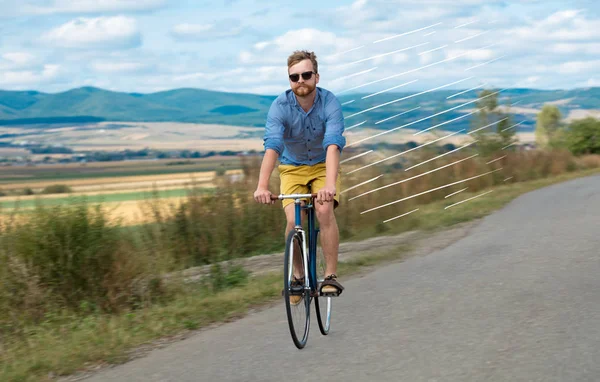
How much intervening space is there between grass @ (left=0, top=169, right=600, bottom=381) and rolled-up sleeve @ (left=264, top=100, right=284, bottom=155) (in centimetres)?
194

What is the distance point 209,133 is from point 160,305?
10813 cm

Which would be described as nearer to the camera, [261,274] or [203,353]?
[203,353]

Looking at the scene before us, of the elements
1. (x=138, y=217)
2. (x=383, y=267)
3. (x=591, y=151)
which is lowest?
(x=591, y=151)

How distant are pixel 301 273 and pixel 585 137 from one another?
4541cm

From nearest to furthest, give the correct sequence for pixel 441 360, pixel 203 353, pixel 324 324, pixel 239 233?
1. pixel 441 360
2. pixel 203 353
3. pixel 324 324
4. pixel 239 233

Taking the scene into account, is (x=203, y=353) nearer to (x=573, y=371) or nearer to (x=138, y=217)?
(x=573, y=371)

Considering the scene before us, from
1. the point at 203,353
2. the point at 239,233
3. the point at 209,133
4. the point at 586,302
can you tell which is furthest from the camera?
the point at 209,133

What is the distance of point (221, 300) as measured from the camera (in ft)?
27.9

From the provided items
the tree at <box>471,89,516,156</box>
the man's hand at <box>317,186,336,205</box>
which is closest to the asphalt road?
the man's hand at <box>317,186,336,205</box>

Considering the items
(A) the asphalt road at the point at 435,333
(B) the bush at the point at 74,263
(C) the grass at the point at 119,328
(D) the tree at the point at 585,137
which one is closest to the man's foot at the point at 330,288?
(A) the asphalt road at the point at 435,333

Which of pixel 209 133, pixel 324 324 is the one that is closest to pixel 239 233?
pixel 324 324

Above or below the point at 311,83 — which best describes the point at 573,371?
below

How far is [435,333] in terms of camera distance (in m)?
6.65

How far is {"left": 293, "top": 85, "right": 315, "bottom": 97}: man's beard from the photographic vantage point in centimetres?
647
